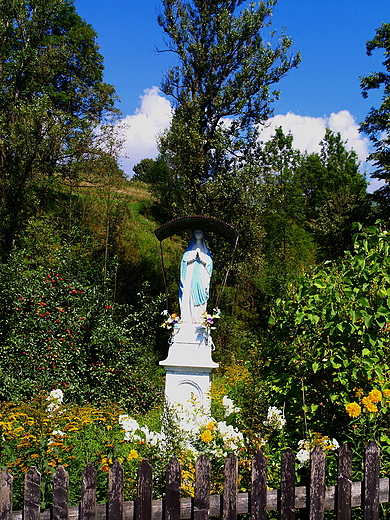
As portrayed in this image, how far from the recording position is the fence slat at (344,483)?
121 inches

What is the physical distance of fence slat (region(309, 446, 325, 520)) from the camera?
301cm

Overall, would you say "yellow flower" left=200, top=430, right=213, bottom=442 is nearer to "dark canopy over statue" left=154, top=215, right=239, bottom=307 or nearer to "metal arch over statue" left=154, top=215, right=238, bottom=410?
"metal arch over statue" left=154, top=215, right=238, bottom=410

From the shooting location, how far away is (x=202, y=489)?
9.52 ft

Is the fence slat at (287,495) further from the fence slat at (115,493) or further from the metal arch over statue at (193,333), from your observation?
the metal arch over statue at (193,333)

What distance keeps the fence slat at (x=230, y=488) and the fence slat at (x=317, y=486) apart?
476 mm

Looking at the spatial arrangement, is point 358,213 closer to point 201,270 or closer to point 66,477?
point 201,270

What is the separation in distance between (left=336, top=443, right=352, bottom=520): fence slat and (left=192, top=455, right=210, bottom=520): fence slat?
0.83 meters

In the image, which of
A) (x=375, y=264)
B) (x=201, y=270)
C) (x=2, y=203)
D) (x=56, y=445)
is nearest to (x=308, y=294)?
(x=375, y=264)

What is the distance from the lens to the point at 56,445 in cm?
368

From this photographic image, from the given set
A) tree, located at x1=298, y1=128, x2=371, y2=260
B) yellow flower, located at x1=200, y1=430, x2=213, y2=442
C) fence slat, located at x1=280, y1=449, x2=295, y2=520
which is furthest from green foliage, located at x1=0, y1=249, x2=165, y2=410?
tree, located at x1=298, y1=128, x2=371, y2=260

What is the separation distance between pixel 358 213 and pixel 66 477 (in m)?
11.5

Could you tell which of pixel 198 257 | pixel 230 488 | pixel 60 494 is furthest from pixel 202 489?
pixel 198 257

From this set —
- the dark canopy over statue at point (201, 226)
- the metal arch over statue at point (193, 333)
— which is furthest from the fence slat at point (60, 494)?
the dark canopy over statue at point (201, 226)

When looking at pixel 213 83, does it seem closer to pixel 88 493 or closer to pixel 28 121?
pixel 28 121
